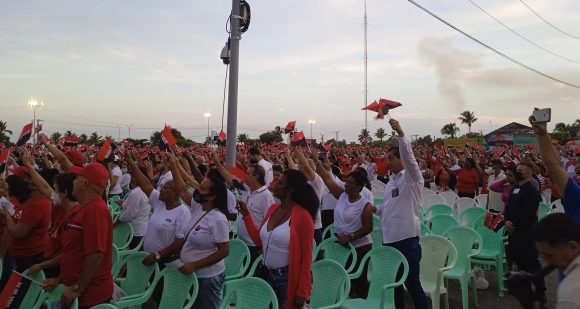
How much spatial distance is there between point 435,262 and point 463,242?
768mm

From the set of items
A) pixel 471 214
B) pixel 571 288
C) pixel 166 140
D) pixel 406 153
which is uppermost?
pixel 166 140

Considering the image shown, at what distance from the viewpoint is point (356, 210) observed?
5.27 metres

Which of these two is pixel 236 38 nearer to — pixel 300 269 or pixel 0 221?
pixel 0 221

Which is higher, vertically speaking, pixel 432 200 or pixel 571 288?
pixel 571 288

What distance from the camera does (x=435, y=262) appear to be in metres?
5.05

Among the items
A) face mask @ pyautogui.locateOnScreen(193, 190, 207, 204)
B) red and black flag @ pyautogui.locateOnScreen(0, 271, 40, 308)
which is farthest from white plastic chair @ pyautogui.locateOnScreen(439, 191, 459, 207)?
red and black flag @ pyautogui.locateOnScreen(0, 271, 40, 308)

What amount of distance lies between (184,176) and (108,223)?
223cm

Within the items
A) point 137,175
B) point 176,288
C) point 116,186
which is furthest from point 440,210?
point 116,186

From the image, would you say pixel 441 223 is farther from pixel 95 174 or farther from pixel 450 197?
pixel 95 174

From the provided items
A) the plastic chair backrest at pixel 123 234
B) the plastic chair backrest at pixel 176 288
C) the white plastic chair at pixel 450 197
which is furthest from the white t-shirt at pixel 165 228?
the white plastic chair at pixel 450 197

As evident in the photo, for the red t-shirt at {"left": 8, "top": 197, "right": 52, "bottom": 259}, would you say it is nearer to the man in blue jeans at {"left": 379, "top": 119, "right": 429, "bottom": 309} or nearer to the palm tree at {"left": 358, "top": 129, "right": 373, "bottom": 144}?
the man in blue jeans at {"left": 379, "top": 119, "right": 429, "bottom": 309}

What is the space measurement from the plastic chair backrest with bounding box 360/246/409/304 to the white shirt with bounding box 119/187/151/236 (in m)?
3.16

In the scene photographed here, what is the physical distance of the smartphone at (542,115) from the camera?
2.87 metres

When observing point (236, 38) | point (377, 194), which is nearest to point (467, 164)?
point (377, 194)
